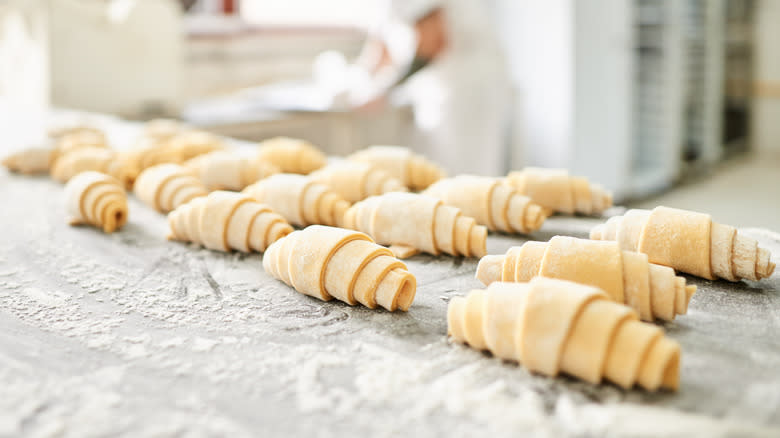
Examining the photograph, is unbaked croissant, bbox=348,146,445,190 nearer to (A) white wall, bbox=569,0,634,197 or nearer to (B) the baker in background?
(B) the baker in background

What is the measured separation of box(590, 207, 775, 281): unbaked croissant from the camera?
31.7 inches

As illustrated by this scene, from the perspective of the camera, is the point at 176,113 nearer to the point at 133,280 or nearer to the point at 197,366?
the point at 133,280

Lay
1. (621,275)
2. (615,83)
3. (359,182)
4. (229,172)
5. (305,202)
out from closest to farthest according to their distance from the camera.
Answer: (621,275) → (305,202) → (359,182) → (229,172) → (615,83)

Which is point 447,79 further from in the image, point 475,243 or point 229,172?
point 475,243

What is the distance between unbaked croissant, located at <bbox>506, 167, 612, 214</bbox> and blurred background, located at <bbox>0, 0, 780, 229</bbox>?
2.23m

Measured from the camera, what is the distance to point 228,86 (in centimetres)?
450

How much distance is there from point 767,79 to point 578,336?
5734mm

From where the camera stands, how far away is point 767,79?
5.37 meters

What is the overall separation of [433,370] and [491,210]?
453 mm

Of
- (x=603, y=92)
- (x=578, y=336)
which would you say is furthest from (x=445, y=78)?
(x=578, y=336)

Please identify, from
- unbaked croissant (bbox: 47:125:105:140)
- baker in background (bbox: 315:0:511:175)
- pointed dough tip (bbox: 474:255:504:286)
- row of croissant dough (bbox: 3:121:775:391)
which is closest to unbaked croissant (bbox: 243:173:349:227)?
row of croissant dough (bbox: 3:121:775:391)

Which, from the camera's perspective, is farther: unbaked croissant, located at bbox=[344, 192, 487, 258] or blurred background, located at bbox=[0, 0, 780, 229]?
blurred background, located at bbox=[0, 0, 780, 229]

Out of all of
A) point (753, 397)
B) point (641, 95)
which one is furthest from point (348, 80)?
point (753, 397)

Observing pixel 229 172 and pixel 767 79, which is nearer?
pixel 229 172
